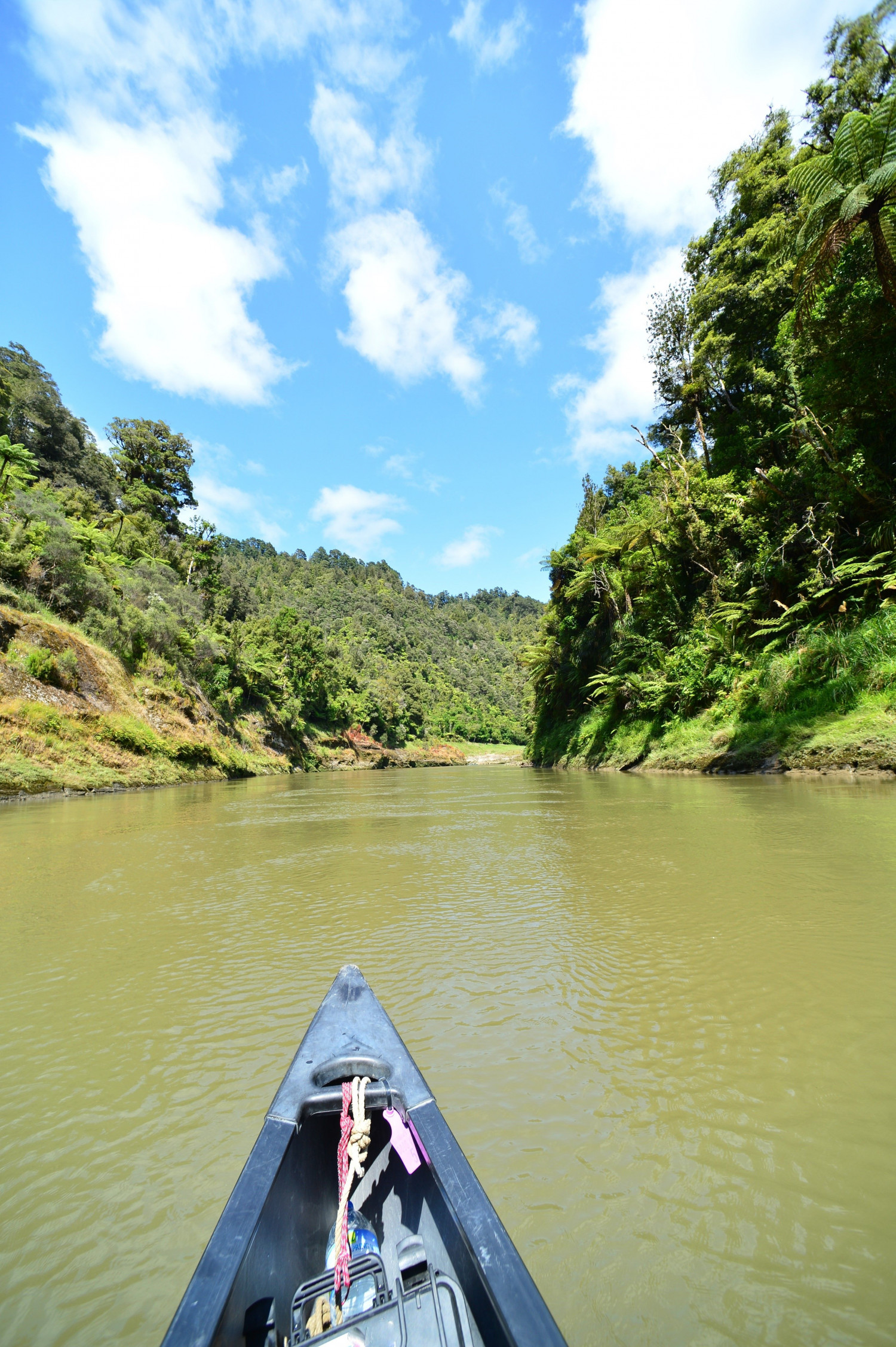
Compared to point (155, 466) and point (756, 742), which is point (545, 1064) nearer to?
point (756, 742)

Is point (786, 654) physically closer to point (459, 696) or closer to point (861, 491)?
point (861, 491)

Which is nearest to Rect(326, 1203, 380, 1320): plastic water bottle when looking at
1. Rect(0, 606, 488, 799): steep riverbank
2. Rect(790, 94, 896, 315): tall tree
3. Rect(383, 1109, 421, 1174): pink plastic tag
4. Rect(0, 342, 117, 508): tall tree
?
Rect(383, 1109, 421, 1174): pink plastic tag

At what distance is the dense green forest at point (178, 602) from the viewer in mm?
19188

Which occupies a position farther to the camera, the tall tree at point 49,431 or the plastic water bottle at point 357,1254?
the tall tree at point 49,431

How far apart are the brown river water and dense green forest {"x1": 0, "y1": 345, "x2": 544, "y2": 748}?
15931 mm

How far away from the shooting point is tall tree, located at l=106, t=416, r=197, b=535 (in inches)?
1516

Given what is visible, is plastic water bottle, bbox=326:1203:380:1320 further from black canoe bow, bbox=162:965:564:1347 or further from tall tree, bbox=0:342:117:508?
tall tree, bbox=0:342:117:508

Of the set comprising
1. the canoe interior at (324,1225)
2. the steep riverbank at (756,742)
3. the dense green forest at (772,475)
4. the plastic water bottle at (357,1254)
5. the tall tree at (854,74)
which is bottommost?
the plastic water bottle at (357,1254)

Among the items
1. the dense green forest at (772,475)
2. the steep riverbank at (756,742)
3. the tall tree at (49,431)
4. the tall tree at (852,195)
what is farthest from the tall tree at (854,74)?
the tall tree at (49,431)

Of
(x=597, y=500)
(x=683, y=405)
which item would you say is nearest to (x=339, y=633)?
(x=597, y=500)

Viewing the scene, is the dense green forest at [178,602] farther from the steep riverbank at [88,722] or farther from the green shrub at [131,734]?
the green shrub at [131,734]

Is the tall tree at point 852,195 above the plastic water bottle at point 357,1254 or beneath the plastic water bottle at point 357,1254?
above

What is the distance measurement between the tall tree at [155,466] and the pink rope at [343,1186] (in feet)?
137

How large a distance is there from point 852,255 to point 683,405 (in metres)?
12.0
